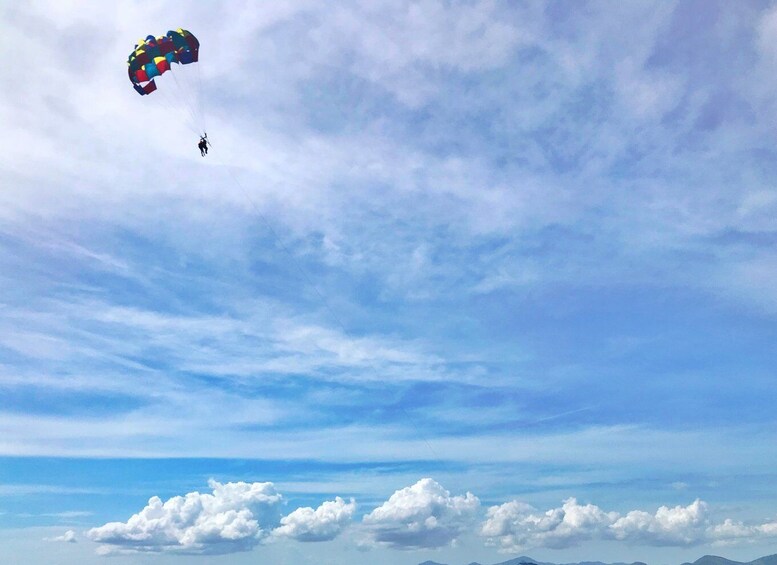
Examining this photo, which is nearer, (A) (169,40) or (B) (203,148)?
(A) (169,40)

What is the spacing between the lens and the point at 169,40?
100438mm

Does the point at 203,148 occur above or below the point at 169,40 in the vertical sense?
below

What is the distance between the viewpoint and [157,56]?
9950 cm

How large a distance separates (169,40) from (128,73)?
9.60 meters

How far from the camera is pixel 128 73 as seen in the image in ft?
319

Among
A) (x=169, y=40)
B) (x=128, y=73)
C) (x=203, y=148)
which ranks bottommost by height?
(x=203, y=148)

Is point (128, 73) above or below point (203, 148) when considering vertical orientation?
above

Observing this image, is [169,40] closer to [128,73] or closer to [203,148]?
[128,73]

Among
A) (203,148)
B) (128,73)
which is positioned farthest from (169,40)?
(203,148)

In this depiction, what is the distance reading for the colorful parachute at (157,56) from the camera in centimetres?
9819

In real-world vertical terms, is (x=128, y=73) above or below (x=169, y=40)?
below

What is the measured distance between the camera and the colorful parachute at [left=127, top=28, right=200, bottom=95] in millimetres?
98188

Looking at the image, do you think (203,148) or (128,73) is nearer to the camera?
(128,73)

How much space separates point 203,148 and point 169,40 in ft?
62.7
